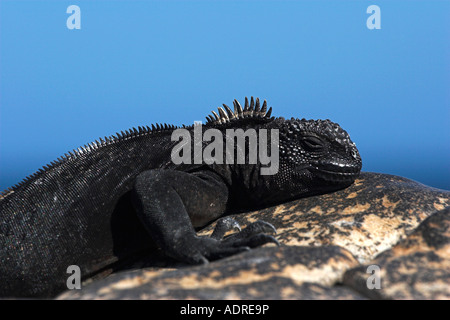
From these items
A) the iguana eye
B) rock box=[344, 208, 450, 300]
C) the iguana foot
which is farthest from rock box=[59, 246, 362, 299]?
the iguana eye

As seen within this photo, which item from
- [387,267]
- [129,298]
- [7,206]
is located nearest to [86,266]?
[7,206]

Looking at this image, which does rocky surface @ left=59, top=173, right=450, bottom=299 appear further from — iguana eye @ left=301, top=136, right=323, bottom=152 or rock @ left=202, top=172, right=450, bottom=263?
iguana eye @ left=301, top=136, right=323, bottom=152

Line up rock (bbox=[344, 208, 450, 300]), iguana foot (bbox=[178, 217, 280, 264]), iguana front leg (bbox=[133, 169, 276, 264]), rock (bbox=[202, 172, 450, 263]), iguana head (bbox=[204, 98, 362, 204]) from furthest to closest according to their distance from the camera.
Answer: iguana head (bbox=[204, 98, 362, 204])
rock (bbox=[202, 172, 450, 263])
iguana front leg (bbox=[133, 169, 276, 264])
iguana foot (bbox=[178, 217, 280, 264])
rock (bbox=[344, 208, 450, 300])

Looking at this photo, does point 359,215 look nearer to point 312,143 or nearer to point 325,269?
point 312,143

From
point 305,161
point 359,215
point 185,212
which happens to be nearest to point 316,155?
point 305,161

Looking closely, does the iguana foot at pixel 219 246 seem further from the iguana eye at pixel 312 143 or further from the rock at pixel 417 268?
the iguana eye at pixel 312 143
